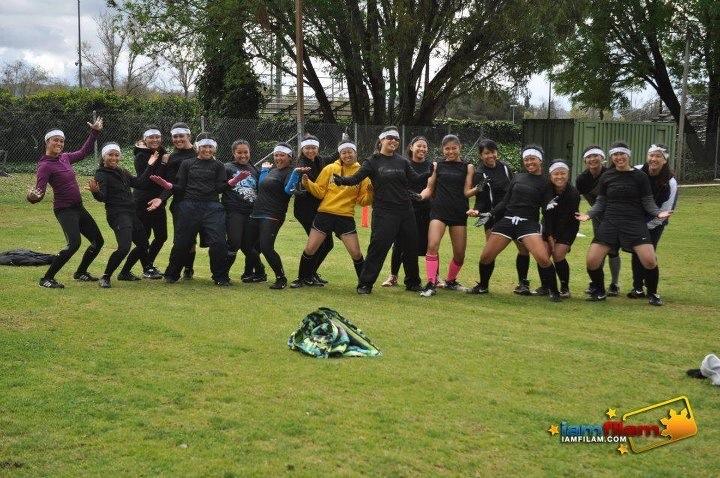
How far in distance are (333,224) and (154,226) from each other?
99.1 inches

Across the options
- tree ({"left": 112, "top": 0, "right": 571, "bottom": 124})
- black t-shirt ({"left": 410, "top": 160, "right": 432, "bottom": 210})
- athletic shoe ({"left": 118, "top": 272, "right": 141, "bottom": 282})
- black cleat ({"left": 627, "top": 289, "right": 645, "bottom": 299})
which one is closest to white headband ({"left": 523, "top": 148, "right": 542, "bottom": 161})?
black t-shirt ({"left": 410, "top": 160, "right": 432, "bottom": 210})

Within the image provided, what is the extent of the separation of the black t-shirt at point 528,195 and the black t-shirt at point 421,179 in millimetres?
1107

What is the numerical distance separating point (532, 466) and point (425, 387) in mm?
1642

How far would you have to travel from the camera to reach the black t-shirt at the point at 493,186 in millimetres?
12344

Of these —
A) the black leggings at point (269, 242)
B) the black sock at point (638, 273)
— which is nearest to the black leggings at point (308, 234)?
the black leggings at point (269, 242)

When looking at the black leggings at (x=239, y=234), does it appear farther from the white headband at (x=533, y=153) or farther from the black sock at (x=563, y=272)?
the black sock at (x=563, y=272)

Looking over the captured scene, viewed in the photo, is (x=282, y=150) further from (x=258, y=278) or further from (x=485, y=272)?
(x=485, y=272)

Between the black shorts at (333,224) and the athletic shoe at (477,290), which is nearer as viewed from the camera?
the black shorts at (333,224)

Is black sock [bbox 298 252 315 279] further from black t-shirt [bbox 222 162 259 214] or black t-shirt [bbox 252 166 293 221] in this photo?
black t-shirt [bbox 222 162 259 214]

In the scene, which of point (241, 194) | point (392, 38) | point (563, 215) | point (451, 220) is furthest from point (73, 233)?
point (392, 38)

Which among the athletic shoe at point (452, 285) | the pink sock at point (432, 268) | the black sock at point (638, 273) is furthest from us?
the athletic shoe at point (452, 285)

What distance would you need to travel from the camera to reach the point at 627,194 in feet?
37.2

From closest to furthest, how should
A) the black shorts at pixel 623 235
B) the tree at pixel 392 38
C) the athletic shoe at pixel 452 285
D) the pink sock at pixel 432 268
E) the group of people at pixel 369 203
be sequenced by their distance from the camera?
1. the black shorts at pixel 623 235
2. the group of people at pixel 369 203
3. the pink sock at pixel 432 268
4. the athletic shoe at pixel 452 285
5. the tree at pixel 392 38

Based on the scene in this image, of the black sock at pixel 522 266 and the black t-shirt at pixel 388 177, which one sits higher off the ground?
the black t-shirt at pixel 388 177
